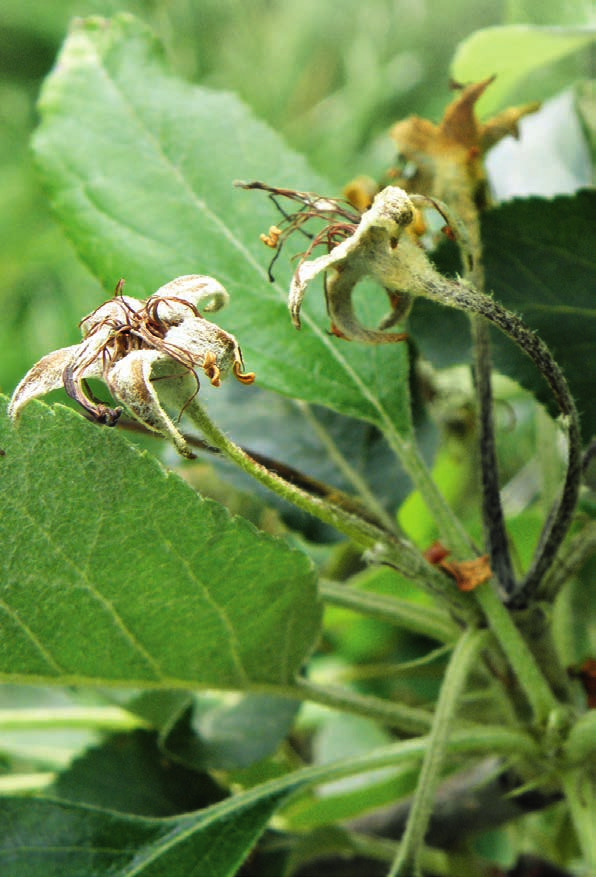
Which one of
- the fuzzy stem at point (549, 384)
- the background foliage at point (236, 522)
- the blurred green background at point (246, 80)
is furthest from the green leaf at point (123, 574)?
the blurred green background at point (246, 80)

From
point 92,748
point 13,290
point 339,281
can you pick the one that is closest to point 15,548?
point 339,281

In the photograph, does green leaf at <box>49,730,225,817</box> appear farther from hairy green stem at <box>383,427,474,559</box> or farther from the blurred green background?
the blurred green background

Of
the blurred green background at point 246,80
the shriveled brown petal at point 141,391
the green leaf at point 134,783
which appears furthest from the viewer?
the blurred green background at point 246,80

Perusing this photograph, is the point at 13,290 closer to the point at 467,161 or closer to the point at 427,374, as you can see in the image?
the point at 427,374

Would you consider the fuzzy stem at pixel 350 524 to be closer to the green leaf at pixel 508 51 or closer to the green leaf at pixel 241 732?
the green leaf at pixel 241 732

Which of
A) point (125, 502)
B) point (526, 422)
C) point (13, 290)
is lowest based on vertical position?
point (526, 422)

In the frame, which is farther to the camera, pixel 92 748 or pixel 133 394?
pixel 92 748

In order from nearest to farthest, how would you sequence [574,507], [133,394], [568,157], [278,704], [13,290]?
[133,394], [574,507], [278,704], [568,157], [13,290]
